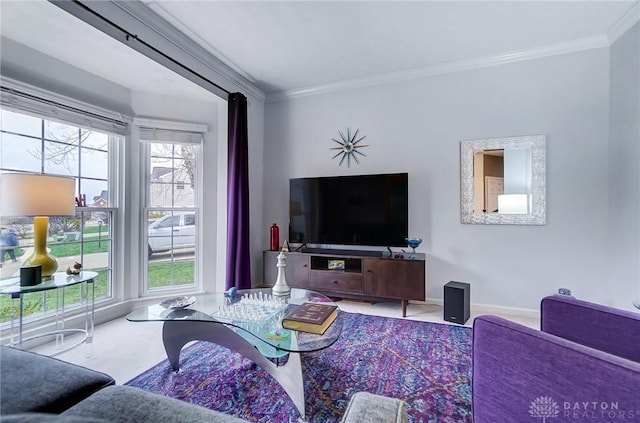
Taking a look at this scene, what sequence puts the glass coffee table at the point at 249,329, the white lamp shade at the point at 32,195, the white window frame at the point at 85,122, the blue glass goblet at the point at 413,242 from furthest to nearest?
the blue glass goblet at the point at 413,242 → the white window frame at the point at 85,122 → the white lamp shade at the point at 32,195 → the glass coffee table at the point at 249,329

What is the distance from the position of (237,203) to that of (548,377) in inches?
112

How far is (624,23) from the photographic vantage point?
2322 mm

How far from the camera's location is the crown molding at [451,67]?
2.61m

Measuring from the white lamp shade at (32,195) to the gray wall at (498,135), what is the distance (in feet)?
7.87

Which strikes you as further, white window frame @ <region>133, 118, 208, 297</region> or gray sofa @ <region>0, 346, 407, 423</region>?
white window frame @ <region>133, 118, 208, 297</region>

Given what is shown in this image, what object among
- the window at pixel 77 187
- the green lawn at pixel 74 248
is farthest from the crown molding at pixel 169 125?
the green lawn at pixel 74 248

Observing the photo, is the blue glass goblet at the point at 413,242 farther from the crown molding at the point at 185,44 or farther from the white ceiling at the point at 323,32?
the crown molding at the point at 185,44

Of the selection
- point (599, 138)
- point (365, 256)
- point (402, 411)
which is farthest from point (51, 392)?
point (599, 138)

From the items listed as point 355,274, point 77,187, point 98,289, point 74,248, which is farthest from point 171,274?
point 355,274

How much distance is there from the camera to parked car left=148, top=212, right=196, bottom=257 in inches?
121

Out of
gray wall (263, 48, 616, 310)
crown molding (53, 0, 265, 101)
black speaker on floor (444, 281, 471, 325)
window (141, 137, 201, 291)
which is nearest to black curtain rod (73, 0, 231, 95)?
crown molding (53, 0, 265, 101)

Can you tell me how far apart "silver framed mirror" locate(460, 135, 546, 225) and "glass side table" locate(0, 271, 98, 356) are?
3391mm

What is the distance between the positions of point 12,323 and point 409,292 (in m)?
3.10

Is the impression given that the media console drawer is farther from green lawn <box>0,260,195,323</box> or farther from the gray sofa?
the gray sofa
